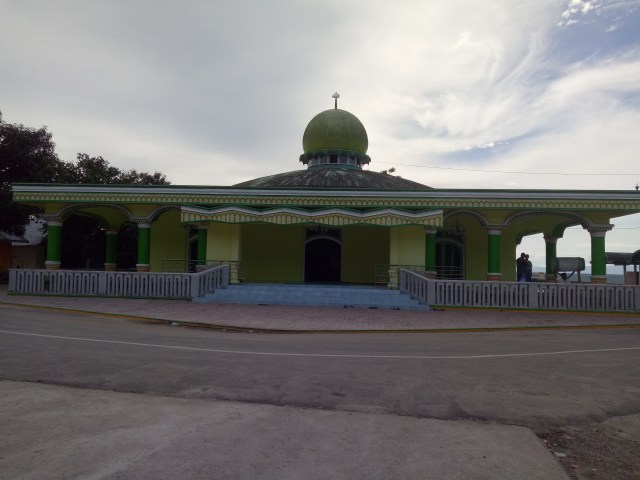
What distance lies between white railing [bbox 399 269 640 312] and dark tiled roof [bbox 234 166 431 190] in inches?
288

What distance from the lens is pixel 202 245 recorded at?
61.7 feet

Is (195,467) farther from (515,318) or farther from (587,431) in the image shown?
(515,318)

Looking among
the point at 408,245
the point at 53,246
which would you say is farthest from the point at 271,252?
the point at 53,246

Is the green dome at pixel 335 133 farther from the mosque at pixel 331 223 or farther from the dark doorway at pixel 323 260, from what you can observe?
the dark doorway at pixel 323 260

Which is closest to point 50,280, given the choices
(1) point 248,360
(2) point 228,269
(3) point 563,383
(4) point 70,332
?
(2) point 228,269

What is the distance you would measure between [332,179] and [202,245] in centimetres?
718

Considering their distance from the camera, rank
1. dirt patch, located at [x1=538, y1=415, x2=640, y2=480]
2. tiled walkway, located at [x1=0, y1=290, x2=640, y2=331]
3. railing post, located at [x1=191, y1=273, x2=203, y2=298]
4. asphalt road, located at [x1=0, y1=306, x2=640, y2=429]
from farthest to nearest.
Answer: railing post, located at [x1=191, y1=273, x2=203, y2=298], tiled walkway, located at [x1=0, y1=290, x2=640, y2=331], asphalt road, located at [x1=0, y1=306, x2=640, y2=429], dirt patch, located at [x1=538, y1=415, x2=640, y2=480]

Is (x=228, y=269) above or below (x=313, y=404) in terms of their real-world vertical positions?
above

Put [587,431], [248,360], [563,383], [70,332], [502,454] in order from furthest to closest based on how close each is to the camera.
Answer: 1. [70,332]
2. [248,360]
3. [563,383]
4. [587,431]
5. [502,454]

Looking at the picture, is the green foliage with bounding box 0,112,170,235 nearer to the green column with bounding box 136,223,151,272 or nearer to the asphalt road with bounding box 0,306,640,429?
the green column with bounding box 136,223,151,272

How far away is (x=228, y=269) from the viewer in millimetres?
18016

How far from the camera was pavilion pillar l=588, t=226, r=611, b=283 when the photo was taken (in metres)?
17.6

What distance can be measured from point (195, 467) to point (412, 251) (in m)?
15.6

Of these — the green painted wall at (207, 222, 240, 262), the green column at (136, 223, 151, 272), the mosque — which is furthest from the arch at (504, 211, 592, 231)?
the green column at (136, 223, 151, 272)
